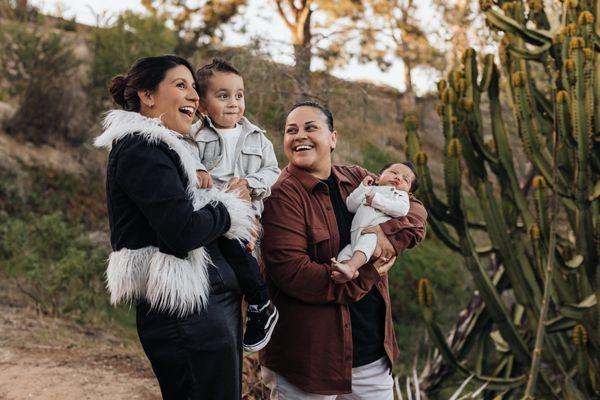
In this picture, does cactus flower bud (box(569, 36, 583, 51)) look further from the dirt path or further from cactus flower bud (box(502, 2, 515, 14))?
the dirt path

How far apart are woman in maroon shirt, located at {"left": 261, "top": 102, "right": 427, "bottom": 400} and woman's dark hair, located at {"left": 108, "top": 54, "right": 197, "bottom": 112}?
A: 629mm

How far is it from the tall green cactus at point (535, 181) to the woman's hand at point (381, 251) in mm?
3737

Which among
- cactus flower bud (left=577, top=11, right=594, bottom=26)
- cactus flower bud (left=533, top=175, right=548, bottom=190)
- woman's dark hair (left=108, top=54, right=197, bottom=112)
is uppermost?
cactus flower bud (left=577, top=11, right=594, bottom=26)

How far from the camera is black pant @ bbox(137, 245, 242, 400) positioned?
7.99 ft

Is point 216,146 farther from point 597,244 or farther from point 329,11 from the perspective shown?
point 329,11

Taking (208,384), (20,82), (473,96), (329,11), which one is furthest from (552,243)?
(329,11)

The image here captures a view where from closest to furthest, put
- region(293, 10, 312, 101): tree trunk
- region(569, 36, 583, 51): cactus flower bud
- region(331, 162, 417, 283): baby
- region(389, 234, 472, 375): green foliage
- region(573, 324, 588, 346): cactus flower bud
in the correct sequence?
region(331, 162, 417, 283): baby < region(569, 36, 583, 51): cactus flower bud < region(573, 324, 588, 346): cactus flower bud < region(293, 10, 312, 101): tree trunk < region(389, 234, 472, 375): green foliage

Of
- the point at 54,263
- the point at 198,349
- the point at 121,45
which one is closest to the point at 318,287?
the point at 198,349

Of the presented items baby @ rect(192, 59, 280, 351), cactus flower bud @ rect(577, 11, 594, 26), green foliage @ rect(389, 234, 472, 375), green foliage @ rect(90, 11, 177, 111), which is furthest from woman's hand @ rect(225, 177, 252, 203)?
green foliage @ rect(90, 11, 177, 111)

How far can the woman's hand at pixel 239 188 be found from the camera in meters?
2.77

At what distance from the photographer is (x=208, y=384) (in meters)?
2.45

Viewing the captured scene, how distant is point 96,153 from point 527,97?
31.6ft

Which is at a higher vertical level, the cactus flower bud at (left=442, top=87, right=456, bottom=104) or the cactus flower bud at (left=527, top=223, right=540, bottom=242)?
Result: the cactus flower bud at (left=442, top=87, right=456, bottom=104)

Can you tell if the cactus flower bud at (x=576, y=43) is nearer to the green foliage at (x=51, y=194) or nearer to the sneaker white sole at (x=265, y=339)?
the sneaker white sole at (x=265, y=339)
